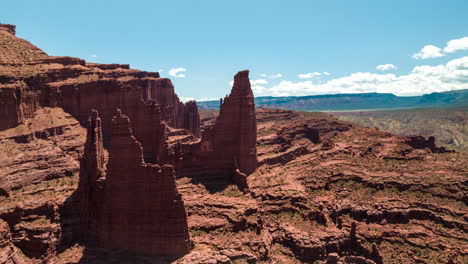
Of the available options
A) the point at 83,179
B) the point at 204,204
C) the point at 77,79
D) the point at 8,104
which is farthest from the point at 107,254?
the point at 77,79

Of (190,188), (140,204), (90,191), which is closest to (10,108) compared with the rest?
(90,191)

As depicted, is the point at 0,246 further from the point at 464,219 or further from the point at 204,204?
the point at 464,219

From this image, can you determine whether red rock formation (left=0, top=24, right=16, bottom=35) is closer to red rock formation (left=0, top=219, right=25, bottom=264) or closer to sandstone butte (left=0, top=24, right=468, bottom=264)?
sandstone butte (left=0, top=24, right=468, bottom=264)

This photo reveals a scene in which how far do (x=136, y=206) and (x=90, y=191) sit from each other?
632cm

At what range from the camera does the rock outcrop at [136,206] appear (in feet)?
124

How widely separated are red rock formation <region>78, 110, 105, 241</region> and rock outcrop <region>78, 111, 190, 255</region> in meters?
0.37

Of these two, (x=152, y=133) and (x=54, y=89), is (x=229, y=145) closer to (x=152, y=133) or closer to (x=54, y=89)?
(x=152, y=133)

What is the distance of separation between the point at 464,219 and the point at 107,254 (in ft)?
145

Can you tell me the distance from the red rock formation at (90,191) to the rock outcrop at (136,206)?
37cm

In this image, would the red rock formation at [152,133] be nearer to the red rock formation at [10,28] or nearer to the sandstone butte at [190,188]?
the sandstone butte at [190,188]

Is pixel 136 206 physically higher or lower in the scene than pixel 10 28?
lower

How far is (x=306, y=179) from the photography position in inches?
2251

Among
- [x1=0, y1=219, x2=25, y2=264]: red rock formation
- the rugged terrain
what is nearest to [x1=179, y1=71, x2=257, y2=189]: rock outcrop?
the rugged terrain

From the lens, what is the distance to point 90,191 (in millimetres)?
40344
